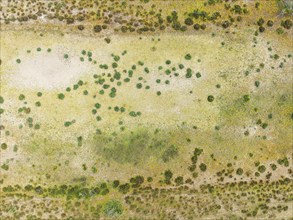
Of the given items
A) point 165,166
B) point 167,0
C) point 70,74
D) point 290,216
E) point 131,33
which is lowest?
point 290,216

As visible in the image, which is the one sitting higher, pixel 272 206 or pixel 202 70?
pixel 202 70

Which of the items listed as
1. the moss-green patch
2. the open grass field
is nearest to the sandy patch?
the open grass field

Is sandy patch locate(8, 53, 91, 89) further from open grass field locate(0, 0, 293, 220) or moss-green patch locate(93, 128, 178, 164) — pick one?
moss-green patch locate(93, 128, 178, 164)

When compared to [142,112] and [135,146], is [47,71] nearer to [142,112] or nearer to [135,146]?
[142,112]

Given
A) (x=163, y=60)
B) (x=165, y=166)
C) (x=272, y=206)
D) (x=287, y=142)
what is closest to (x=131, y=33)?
(x=163, y=60)

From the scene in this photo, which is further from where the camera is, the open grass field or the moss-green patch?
the moss-green patch

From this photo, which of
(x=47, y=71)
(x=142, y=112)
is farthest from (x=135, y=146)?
(x=47, y=71)

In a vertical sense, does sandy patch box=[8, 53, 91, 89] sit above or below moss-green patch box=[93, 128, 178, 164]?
above

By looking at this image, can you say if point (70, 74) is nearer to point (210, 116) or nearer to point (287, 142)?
point (210, 116)
